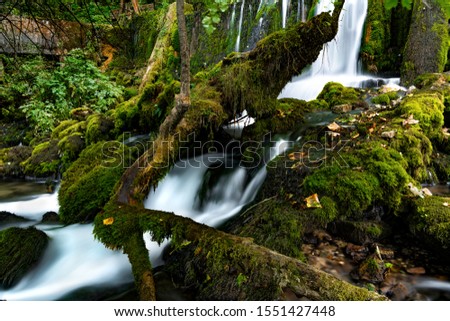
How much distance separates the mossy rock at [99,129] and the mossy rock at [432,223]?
Answer: 21.0 ft

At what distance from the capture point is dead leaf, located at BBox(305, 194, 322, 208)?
3525 mm

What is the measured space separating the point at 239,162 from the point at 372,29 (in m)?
8.32

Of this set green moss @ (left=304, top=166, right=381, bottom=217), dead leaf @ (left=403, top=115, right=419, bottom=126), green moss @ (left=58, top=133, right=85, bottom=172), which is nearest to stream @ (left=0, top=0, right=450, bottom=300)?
green moss @ (left=304, top=166, right=381, bottom=217)

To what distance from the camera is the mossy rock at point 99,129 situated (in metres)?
7.35

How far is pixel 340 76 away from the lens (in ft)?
33.8

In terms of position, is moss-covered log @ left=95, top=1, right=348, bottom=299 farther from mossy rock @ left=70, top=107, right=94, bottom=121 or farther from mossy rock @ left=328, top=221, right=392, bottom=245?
mossy rock @ left=70, top=107, right=94, bottom=121

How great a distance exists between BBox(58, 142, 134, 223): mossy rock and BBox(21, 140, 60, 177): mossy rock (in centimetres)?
191

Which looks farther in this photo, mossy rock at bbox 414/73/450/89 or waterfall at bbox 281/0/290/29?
waterfall at bbox 281/0/290/29

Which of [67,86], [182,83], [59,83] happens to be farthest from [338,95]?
[59,83]

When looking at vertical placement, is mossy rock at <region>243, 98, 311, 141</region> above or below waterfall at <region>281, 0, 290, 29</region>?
below

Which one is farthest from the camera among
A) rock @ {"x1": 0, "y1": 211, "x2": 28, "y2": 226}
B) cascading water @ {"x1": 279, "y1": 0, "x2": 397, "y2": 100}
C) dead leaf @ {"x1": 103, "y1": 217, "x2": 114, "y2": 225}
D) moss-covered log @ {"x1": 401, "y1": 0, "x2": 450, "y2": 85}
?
cascading water @ {"x1": 279, "y1": 0, "x2": 397, "y2": 100}

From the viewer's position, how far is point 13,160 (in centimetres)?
880

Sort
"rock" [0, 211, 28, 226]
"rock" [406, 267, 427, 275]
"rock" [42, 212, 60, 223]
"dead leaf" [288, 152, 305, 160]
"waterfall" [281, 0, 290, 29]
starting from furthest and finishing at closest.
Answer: "waterfall" [281, 0, 290, 29] < "rock" [42, 212, 60, 223] < "rock" [0, 211, 28, 226] < "dead leaf" [288, 152, 305, 160] < "rock" [406, 267, 427, 275]

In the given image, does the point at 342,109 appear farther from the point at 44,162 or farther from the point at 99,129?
the point at 44,162
